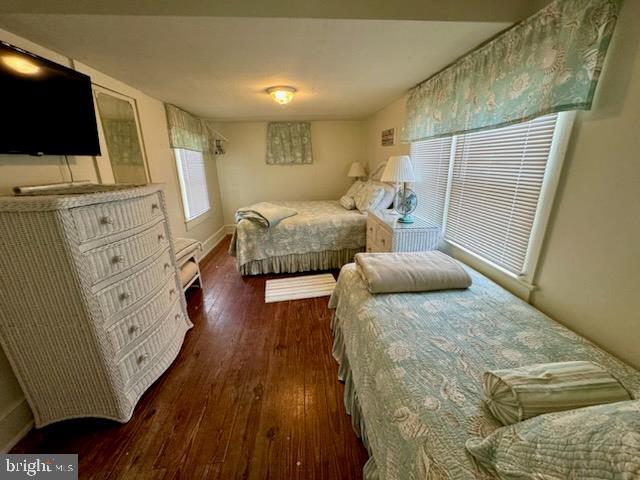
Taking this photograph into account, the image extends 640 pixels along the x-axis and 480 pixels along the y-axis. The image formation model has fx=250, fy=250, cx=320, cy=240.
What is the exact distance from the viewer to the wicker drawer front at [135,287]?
129 centimetres

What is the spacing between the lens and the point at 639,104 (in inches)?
37.9

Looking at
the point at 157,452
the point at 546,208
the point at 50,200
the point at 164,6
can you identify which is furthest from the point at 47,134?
the point at 546,208

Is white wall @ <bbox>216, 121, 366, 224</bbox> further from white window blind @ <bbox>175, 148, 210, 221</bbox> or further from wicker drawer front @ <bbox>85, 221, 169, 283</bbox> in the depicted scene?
wicker drawer front @ <bbox>85, 221, 169, 283</bbox>

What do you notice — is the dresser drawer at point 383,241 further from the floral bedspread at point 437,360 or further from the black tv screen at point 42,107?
the black tv screen at point 42,107

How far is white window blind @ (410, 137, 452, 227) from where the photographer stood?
2301 millimetres

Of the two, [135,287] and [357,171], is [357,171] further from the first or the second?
[135,287]

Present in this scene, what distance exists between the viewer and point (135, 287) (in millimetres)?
1452

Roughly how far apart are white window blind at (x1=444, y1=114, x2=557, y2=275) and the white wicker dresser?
2244 millimetres

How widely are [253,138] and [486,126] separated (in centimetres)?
394

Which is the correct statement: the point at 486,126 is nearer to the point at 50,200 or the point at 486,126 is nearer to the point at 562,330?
the point at 562,330

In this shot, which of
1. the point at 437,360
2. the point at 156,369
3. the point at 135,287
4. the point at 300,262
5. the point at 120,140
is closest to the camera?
the point at 437,360

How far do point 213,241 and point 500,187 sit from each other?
405 centimetres

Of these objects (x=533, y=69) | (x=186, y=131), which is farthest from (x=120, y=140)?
(x=533, y=69)

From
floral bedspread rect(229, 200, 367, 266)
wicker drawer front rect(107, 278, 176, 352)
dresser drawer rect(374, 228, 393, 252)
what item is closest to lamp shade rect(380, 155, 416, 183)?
dresser drawer rect(374, 228, 393, 252)
